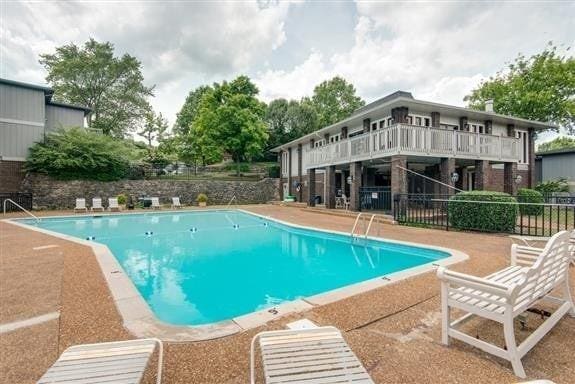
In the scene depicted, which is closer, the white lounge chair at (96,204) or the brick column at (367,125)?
the brick column at (367,125)

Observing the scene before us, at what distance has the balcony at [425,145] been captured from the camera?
13008 millimetres

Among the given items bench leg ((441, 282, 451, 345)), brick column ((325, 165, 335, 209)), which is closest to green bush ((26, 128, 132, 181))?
brick column ((325, 165, 335, 209))

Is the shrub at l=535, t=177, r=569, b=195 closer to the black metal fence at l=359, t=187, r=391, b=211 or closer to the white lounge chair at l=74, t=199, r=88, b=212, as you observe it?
the black metal fence at l=359, t=187, r=391, b=211

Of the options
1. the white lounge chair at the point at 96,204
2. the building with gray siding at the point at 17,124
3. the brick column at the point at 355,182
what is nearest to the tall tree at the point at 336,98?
the brick column at the point at 355,182

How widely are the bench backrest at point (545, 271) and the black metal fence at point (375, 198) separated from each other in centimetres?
1204

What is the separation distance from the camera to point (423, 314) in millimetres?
3486

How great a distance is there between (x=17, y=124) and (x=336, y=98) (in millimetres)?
35075

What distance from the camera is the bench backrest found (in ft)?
8.15

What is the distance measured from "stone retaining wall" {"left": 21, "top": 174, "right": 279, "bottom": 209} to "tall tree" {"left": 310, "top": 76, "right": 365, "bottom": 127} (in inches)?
718

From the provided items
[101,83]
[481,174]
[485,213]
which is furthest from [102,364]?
[101,83]

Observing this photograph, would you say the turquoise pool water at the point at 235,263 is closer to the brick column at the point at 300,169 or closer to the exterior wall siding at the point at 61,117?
the brick column at the point at 300,169

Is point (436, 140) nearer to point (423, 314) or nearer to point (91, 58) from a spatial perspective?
point (423, 314)

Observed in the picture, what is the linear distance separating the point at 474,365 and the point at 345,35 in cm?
1717

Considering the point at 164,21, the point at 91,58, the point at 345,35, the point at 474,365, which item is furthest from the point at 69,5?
the point at 91,58
